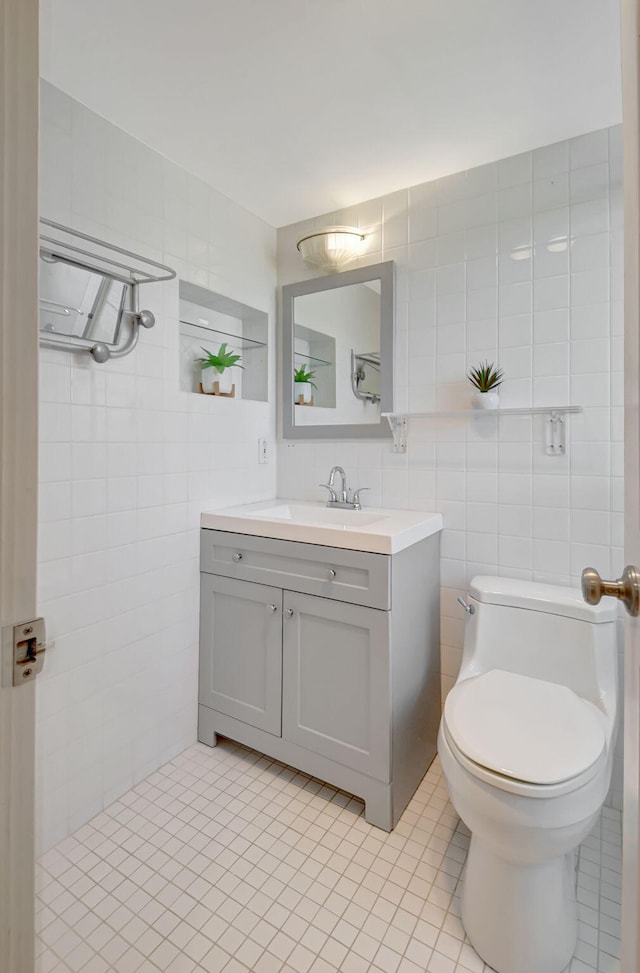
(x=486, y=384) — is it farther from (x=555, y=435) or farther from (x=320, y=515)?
(x=320, y=515)

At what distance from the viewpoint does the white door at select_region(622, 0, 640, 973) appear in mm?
→ 577

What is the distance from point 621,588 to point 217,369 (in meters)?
1.74

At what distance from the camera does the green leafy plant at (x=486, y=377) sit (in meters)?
1.78

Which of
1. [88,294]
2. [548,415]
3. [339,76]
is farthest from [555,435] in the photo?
[88,294]

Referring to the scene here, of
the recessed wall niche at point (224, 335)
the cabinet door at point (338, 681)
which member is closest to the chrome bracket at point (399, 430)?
the recessed wall niche at point (224, 335)

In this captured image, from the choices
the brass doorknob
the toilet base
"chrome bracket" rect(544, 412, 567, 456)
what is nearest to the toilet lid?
the toilet base

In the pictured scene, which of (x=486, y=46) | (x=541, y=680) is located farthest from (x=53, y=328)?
(x=541, y=680)

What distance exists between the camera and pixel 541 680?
1.52 meters

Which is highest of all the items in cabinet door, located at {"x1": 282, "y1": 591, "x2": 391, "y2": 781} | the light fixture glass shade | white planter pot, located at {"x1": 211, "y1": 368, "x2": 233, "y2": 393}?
the light fixture glass shade

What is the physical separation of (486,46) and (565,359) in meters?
0.92

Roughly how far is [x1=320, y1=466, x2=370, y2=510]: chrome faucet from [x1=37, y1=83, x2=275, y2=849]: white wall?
44 centimetres

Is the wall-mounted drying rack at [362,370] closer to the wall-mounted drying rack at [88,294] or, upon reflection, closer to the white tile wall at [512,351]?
the white tile wall at [512,351]

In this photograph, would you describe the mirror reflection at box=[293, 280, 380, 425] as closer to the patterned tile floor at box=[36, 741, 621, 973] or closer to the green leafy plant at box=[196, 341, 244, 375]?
the green leafy plant at box=[196, 341, 244, 375]

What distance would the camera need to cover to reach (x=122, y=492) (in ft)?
5.41
